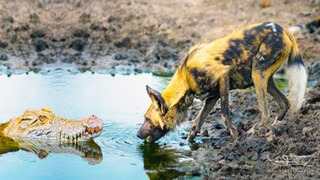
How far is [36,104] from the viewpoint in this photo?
1197cm

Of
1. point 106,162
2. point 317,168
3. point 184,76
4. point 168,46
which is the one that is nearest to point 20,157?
point 106,162

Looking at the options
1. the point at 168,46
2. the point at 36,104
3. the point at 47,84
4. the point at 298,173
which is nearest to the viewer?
the point at 298,173

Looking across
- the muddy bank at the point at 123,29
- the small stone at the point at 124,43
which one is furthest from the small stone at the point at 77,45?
the small stone at the point at 124,43

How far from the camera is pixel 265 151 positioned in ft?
29.1

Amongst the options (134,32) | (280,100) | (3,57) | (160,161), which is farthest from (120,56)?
(160,161)

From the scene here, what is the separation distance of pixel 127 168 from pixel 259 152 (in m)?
1.60

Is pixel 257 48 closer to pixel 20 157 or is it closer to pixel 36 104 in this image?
pixel 20 157

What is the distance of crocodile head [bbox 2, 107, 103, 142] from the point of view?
9859 millimetres

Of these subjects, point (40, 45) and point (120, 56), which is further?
point (40, 45)

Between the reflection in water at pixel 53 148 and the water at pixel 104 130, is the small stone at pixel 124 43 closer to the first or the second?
the water at pixel 104 130

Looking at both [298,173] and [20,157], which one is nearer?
[298,173]

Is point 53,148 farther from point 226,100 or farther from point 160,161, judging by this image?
point 226,100

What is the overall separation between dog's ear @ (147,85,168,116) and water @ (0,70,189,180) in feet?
1.98

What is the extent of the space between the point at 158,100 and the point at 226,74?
92 centimetres
